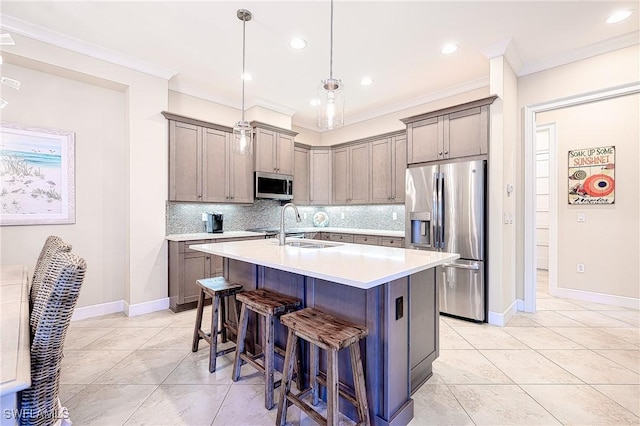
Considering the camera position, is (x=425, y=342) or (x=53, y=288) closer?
(x=53, y=288)

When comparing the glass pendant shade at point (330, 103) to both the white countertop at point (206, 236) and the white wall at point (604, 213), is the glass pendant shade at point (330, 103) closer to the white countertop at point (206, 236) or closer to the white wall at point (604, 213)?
the white countertop at point (206, 236)

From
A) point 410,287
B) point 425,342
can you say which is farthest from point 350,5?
point 425,342

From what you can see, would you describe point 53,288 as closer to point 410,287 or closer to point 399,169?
point 410,287

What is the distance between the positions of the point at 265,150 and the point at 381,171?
1952 mm

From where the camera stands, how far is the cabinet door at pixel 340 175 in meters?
5.43

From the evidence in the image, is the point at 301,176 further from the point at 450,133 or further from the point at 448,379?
the point at 448,379

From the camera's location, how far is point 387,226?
5.15 metres

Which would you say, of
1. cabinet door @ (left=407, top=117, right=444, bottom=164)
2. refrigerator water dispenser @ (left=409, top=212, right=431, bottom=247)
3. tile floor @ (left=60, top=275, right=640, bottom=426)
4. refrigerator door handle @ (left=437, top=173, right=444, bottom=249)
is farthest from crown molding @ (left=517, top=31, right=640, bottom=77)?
tile floor @ (left=60, top=275, right=640, bottom=426)

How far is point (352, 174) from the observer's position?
211 inches

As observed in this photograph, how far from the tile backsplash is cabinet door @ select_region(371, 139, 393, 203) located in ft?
1.16

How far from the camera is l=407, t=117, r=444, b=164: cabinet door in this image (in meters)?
3.64

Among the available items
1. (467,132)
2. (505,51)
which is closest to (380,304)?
(467,132)

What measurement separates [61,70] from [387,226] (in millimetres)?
4768

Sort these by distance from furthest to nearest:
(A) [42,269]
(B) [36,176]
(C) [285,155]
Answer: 1. (C) [285,155]
2. (B) [36,176]
3. (A) [42,269]
